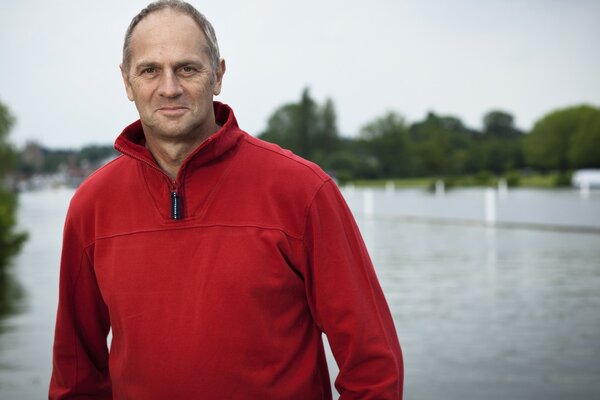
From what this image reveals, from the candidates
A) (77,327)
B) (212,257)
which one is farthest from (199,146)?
(77,327)

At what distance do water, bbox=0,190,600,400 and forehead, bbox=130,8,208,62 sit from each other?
14.5ft

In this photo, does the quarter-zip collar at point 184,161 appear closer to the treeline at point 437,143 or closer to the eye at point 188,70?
the eye at point 188,70

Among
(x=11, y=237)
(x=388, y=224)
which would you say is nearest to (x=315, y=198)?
(x=11, y=237)

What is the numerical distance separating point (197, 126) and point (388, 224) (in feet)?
85.2

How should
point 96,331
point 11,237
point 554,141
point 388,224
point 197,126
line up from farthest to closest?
point 554,141
point 388,224
point 11,237
point 96,331
point 197,126

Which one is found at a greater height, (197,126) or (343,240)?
(197,126)

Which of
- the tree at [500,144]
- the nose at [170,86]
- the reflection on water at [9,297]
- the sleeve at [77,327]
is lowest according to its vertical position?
the reflection on water at [9,297]

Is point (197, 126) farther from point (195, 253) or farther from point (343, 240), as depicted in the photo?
point (343, 240)

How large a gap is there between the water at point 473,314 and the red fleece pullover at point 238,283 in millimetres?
4167

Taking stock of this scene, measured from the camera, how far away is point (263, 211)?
255 cm

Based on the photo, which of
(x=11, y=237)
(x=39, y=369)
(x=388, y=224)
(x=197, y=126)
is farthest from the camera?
(x=388, y=224)

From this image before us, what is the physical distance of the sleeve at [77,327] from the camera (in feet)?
→ 9.14

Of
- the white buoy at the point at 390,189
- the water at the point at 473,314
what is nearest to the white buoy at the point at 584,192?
the white buoy at the point at 390,189

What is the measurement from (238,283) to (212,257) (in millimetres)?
104
